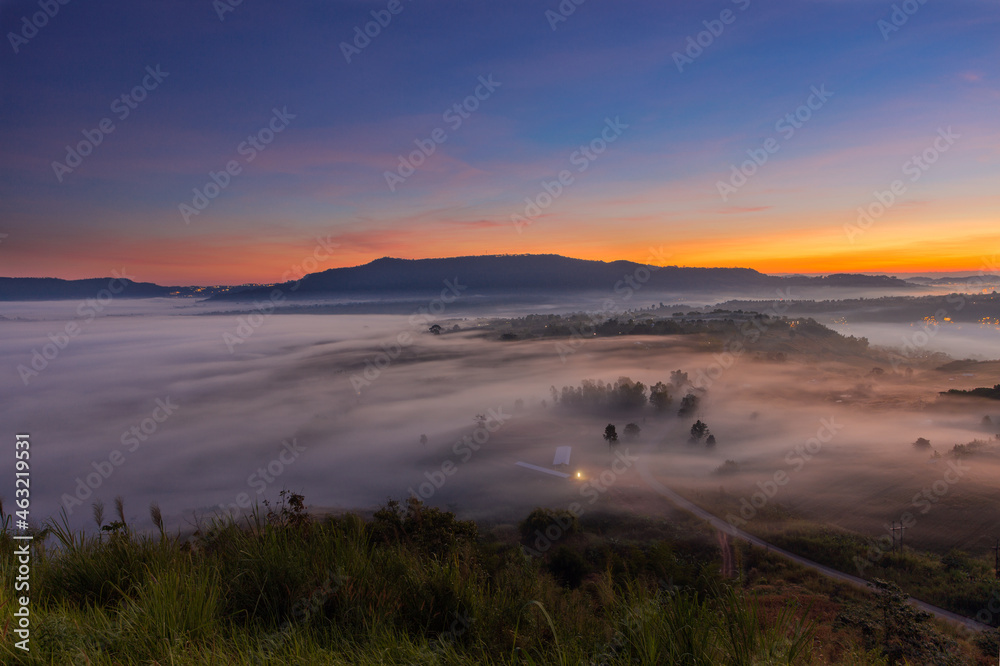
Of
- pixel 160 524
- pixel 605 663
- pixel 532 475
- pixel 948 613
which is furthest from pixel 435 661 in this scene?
pixel 532 475

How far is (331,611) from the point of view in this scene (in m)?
4.39

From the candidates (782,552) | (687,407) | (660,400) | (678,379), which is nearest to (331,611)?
(782,552)

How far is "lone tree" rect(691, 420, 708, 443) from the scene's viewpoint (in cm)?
11662

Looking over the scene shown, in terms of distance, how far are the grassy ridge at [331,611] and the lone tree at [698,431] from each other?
400 ft

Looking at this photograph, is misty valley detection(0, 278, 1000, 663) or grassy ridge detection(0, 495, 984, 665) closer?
grassy ridge detection(0, 495, 984, 665)

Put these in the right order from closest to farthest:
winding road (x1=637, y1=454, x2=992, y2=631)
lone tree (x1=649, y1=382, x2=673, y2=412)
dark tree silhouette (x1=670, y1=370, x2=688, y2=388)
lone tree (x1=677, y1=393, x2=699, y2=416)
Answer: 1. winding road (x1=637, y1=454, x2=992, y2=631)
2. lone tree (x1=677, y1=393, x2=699, y2=416)
3. lone tree (x1=649, y1=382, x2=673, y2=412)
4. dark tree silhouette (x1=670, y1=370, x2=688, y2=388)

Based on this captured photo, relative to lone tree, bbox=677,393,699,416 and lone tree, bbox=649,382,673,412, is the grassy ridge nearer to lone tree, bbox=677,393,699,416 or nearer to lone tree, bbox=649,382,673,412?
lone tree, bbox=677,393,699,416

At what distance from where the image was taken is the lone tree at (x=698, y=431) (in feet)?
383

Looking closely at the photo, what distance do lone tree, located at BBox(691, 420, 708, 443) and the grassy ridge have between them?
122062mm

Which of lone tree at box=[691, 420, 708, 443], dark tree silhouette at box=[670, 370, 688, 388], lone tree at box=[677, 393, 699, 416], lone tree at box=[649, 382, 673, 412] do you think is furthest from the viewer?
dark tree silhouette at box=[670, 370, 688, 388]

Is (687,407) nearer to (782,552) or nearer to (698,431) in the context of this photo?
(698,431)

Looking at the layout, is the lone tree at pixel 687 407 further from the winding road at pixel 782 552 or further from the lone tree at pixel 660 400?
the winding road at pixel 782 552

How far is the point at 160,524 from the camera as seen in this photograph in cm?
538

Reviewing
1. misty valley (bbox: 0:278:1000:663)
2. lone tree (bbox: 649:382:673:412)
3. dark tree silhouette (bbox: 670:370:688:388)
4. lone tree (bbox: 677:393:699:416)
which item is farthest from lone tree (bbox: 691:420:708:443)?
dark tree silhouette (bbox: 670:370:688:388)
